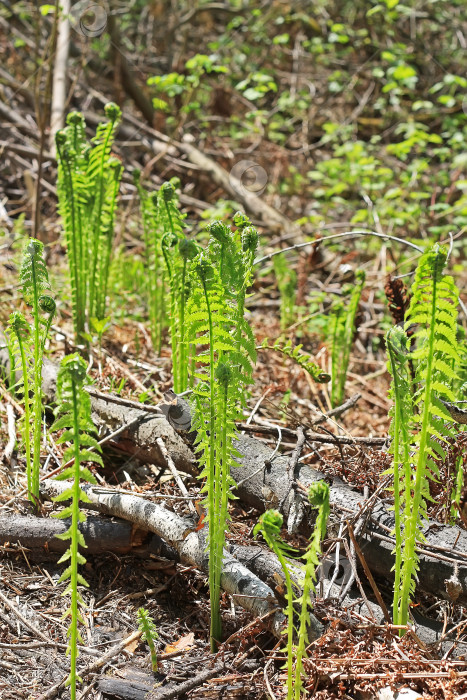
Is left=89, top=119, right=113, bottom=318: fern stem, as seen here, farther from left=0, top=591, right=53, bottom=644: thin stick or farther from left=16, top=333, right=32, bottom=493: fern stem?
left=0, top=591, right=53, bottom=644: thin stick

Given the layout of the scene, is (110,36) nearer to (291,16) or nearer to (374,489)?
(291,16)

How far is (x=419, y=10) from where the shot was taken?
8555 millimetres

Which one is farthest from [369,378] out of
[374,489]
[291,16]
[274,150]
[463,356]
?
[291,16]

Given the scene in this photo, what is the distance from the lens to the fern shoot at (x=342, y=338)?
3219mm

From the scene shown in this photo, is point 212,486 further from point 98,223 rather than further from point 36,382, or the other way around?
point 98,223

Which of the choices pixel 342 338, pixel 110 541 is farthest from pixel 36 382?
pixel 342 338

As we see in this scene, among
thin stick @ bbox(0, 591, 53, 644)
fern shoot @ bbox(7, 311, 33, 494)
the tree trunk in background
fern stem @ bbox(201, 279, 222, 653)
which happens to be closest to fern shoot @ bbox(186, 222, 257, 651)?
fern stem @ bbox(201, 279, 222, 653)

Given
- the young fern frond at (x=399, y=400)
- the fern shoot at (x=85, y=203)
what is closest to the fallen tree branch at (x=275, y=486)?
the young fern frond at (x=399, y=400)

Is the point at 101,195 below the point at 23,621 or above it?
above

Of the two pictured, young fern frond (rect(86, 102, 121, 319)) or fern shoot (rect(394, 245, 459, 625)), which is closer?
fern shoot (rect(394, 245, 459, 625))

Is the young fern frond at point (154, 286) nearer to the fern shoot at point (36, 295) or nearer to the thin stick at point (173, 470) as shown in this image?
the thin stick at point (173, 470)

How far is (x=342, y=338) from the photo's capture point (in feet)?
10.6

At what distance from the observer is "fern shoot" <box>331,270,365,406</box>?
10.6ft

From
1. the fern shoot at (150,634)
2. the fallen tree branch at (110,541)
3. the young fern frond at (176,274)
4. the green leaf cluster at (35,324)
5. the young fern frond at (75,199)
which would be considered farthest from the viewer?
the young fern frond at (75,199)
